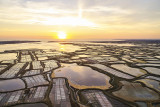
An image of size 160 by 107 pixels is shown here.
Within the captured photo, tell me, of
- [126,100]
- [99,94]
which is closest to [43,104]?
[99,94]

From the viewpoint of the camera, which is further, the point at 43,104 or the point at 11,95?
the point at 11,95

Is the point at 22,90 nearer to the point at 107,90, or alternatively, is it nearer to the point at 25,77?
the point at 25,77

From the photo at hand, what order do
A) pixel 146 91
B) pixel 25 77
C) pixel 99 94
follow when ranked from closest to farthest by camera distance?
pixel 99 94, pixel 146 91, pixel 25 77

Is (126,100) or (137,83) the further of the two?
(137,83)

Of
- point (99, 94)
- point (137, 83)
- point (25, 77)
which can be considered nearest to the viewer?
point (99, 94)

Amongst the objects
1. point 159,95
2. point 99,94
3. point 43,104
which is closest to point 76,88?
point 99,94

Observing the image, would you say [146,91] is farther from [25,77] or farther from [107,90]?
[25,77]

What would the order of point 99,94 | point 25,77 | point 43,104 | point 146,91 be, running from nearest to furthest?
point 43,104 → point 99,94 → point 146,91 → point 25,77

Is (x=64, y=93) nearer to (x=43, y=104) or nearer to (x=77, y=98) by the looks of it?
(x=77, y=98)
